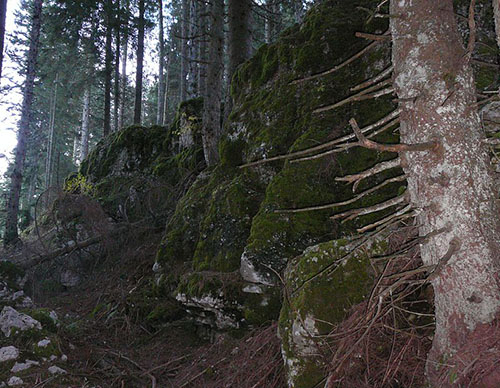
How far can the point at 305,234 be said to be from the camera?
3.94 metres

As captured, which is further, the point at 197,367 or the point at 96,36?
the point at 96,36

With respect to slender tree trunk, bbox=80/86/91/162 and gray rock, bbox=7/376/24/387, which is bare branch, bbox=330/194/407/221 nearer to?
gray rock, bbox=7/376/24/387

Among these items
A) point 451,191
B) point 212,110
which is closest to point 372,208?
point 451,191

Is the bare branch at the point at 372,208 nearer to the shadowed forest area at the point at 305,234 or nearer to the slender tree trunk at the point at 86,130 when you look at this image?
the shadowed forest area at the point at 305,234

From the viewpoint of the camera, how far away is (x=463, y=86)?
169cm

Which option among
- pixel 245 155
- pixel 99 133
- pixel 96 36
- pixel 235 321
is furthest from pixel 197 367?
pixel 99 133

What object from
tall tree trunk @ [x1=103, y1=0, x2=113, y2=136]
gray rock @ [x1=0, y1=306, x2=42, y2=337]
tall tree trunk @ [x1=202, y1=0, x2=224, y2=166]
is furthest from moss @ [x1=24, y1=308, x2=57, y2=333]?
tall tree trunk @ [x1=103, y1=0, x2=113, y2=136]

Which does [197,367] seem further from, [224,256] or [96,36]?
[96,36]

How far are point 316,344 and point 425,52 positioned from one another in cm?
206

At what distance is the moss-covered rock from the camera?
7.87 feet

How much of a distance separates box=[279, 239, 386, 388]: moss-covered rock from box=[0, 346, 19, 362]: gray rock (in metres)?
3.16

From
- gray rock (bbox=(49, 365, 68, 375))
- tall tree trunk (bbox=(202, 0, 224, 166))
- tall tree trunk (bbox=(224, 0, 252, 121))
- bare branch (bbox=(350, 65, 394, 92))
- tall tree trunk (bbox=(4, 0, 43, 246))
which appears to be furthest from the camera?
tall tree trunk (bbox=(4, 0, 43, 246))

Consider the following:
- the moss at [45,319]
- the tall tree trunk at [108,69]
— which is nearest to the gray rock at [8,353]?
the moss at [45,319]

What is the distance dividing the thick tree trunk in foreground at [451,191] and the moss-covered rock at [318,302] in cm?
78
